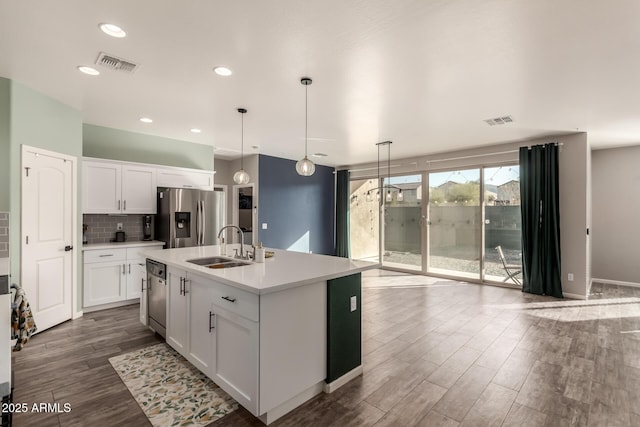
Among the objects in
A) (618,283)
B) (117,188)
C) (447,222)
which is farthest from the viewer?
(447,222)

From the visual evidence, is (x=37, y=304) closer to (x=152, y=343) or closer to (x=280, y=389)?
(x=152, y=343)

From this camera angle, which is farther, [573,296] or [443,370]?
[573,296]

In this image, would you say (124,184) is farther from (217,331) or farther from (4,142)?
(217,331)

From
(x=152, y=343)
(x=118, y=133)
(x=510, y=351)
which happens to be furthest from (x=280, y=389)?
(x=118, y=133)

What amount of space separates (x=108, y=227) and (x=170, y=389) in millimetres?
3369

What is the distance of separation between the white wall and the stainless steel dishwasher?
7.80 m

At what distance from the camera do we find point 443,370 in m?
2.72

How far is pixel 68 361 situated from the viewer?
9.26ft

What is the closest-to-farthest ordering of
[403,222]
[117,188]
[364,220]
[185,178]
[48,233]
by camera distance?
1. [48,233]
2. [117,188]
3. [185,178]
4. [403,222]
5. [364,220]

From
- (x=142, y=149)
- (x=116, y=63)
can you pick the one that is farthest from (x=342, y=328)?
(x=142, y=149)

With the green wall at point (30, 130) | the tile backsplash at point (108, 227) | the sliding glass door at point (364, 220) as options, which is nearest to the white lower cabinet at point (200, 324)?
Result: the green wall at point (30, 130)

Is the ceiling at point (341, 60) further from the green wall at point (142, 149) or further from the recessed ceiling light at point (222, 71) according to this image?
the green wall at point (142, 149)

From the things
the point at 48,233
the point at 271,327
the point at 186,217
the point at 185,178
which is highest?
the point at 185,178

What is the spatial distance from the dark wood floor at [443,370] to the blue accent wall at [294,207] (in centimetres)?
315
